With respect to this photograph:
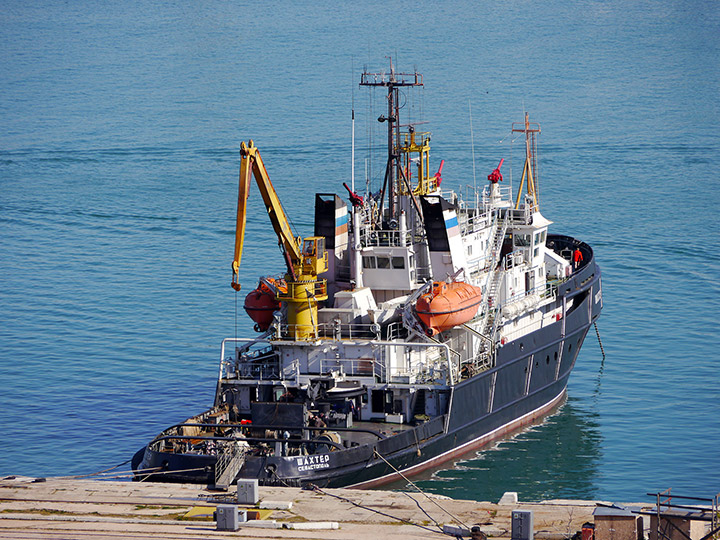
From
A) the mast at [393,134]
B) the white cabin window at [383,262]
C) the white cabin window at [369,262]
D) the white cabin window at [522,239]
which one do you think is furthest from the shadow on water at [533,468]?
the mast at [393,134]

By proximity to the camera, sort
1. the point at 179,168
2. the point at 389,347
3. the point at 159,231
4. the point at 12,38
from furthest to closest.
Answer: the point at 12,38, the point at 179,168, the point at 159,231, the point at 389,347

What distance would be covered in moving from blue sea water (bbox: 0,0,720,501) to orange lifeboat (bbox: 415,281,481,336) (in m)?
4.41

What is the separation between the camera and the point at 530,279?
1543 inches

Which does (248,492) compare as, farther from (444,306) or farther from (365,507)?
(444,306)

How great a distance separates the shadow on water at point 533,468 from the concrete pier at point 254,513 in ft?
18.5

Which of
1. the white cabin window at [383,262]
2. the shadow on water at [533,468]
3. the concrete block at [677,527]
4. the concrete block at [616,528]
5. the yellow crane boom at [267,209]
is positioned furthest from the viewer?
the white cabin window at [383,262]

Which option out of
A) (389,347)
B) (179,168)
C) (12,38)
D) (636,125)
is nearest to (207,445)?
(389,347)

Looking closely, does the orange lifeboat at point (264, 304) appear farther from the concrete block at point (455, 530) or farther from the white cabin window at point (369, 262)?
the concrete block at point (455, 530)

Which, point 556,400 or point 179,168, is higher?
point 179,168

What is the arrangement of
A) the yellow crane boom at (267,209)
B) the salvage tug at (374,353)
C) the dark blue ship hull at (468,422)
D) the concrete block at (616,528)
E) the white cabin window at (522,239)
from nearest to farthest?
the concrete block at (616,528) < the dark blue ship hull at (468,422) < the salvage tug at (374,353) < the yellow crane boom at (267,209) < the white cabin window at (522,239)

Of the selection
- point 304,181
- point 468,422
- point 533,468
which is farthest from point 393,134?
point 304,181

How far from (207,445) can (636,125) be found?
62.9 m

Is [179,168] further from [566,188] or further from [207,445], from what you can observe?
[207,445]

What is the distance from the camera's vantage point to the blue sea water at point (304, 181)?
36.9 metres
